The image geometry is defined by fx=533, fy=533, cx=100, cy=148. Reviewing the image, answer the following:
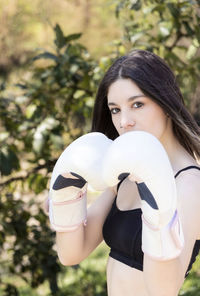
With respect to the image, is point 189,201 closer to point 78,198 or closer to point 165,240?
point 165,240

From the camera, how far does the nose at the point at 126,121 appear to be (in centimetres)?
123

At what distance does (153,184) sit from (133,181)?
9.7 inches

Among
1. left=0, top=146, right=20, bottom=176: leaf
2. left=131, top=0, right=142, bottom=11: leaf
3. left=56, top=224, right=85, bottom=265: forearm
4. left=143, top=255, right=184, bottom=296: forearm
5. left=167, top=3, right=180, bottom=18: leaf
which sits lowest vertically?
left=0, top=146, right=20, bottom=176: leaf

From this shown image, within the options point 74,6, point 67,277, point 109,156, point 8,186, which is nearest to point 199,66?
point 8,186

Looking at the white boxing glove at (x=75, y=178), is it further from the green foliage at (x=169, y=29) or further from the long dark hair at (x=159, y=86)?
the green foliage at (x=169, y=29)

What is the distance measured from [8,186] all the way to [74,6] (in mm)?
3292

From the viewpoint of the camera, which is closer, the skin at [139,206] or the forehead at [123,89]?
the skin at [139,206]

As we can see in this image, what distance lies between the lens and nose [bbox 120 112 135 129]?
48.6 inches

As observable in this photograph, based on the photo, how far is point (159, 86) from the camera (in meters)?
1.27

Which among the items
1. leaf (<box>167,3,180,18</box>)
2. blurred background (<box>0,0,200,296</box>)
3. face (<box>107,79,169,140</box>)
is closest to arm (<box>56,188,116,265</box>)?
face (<box>107,79,169,140</box>)

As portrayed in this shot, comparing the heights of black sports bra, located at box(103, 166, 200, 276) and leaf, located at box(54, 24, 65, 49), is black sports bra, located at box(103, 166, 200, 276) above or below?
below

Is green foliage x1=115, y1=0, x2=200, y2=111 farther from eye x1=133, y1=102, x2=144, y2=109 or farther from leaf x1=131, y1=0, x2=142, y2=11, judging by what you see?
eye x1=133, y1=102, x2=144, y2=109

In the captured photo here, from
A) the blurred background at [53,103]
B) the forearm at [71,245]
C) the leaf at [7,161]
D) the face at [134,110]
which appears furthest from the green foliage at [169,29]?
the forearm at [71,245]

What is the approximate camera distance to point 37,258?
2588 millimetres
